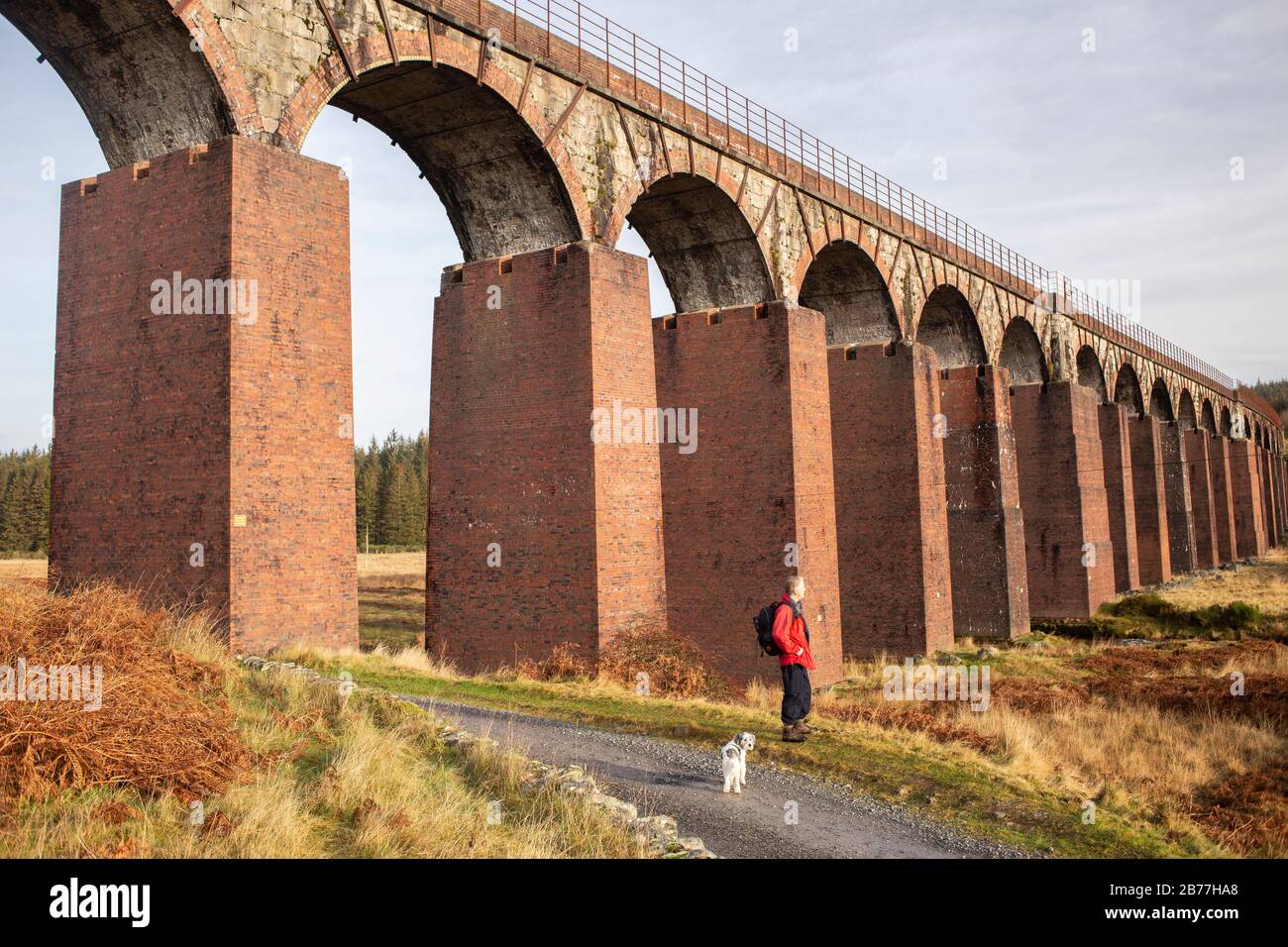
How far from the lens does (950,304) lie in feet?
87.5

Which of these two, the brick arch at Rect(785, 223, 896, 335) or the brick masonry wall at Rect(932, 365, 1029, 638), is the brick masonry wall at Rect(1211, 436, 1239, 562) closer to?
the brick masonry wall at Rect(932, 365, 1029, 638)

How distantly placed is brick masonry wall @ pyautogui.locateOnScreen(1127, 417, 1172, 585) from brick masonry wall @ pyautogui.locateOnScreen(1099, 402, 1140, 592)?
9.39ft

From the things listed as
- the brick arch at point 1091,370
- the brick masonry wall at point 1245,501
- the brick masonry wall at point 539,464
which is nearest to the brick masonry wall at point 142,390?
the brick masonry wall at point 539,464

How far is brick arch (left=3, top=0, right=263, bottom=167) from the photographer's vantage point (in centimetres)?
1037

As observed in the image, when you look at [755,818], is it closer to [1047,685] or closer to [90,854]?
[90,854]

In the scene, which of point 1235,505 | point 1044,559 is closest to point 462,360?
point 1044,559

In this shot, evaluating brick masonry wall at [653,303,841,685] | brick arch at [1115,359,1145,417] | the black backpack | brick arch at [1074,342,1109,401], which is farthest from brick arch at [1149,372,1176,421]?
the black backpack

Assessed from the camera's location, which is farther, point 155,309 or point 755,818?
point 155,309

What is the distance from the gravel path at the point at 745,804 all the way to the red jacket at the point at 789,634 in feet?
3.01

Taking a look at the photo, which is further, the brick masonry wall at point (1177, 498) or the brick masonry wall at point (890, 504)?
the brick masonry wall at point (1177, 498)

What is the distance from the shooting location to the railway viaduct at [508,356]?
10641mm

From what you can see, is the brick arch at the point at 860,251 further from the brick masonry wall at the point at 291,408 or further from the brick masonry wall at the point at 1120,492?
the brick masonry wall at the point at 1120,492

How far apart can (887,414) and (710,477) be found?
5800 millimetres
